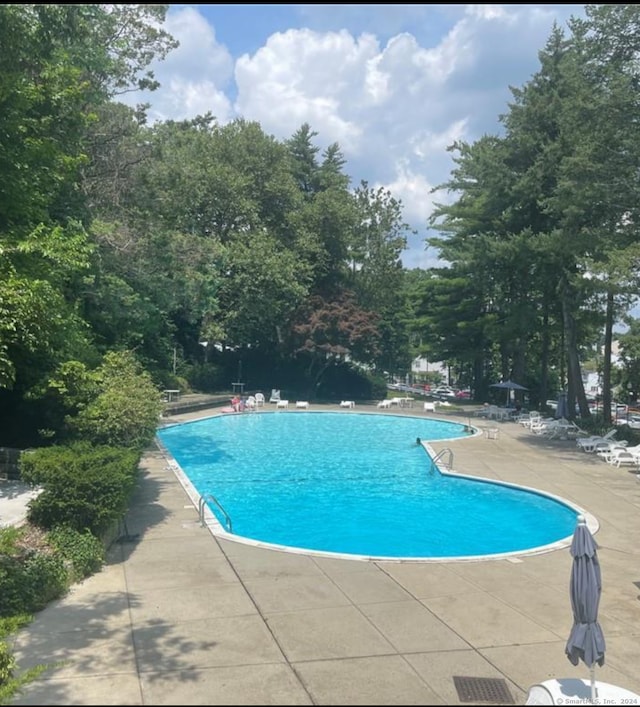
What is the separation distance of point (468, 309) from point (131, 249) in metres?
23.8

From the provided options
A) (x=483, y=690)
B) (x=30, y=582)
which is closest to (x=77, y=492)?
(x=30, y=582)

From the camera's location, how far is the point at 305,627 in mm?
7137

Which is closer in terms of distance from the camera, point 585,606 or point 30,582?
point 585,606

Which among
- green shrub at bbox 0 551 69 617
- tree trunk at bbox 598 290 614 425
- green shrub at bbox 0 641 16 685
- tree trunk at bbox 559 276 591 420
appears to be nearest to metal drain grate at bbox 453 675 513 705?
green shrub at bbox 0 641 16 685

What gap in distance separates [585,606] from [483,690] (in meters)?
1.24

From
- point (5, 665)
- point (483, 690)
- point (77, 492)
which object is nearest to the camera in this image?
point (5, 665)

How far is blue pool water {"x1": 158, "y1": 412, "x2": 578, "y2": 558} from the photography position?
43.9 feet

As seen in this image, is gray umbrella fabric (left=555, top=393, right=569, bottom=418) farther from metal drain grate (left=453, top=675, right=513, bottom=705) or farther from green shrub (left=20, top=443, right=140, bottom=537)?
metal drain grate (left=453, top=675, right=513, bottom=705)

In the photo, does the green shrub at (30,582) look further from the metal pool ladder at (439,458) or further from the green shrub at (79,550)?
the metal pool ladder at (439,458)

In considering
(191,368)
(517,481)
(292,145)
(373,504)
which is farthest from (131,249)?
(292,145)

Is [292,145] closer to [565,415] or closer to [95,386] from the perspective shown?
[565,415]

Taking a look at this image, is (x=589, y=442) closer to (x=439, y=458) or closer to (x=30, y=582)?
(x=439, y=458)

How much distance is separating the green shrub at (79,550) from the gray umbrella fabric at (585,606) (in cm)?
625

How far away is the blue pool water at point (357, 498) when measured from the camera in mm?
13391
